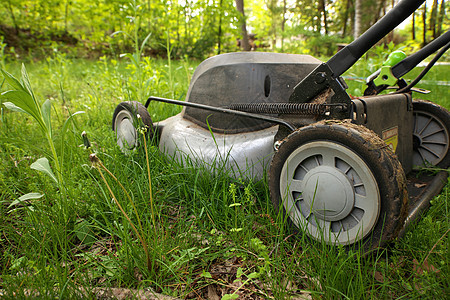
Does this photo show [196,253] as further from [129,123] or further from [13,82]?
[129,123]

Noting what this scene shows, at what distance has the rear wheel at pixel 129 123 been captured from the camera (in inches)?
69.2

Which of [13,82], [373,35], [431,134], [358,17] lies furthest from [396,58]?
[358,17]

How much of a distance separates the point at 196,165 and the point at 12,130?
1.69m

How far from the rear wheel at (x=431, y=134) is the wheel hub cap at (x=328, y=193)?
102 cm

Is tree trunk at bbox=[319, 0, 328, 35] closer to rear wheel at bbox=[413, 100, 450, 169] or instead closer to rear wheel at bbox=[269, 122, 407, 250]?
rear wheel at bbox=[413, 100, 450, 169]

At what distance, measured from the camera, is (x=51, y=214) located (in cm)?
125

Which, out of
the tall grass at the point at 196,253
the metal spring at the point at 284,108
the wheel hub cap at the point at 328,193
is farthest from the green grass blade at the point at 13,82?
the wheel hub cap at the point at 328,193

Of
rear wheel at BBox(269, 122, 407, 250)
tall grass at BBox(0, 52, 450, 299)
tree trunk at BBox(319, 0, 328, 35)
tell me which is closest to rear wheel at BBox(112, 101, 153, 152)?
tall grass at BBox(0, 52, 450, 299)

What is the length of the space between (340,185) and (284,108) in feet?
1.29

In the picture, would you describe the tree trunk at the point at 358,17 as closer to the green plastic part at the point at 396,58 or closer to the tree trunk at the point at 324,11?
the green plastic part at the point at 396,58

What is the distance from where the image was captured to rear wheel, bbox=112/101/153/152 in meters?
1.76

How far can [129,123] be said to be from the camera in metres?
1.88

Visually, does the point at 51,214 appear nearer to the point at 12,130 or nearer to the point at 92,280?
the point at 92,280

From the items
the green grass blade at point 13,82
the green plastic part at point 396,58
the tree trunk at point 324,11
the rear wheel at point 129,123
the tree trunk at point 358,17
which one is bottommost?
the rear wheel at point 129,123
